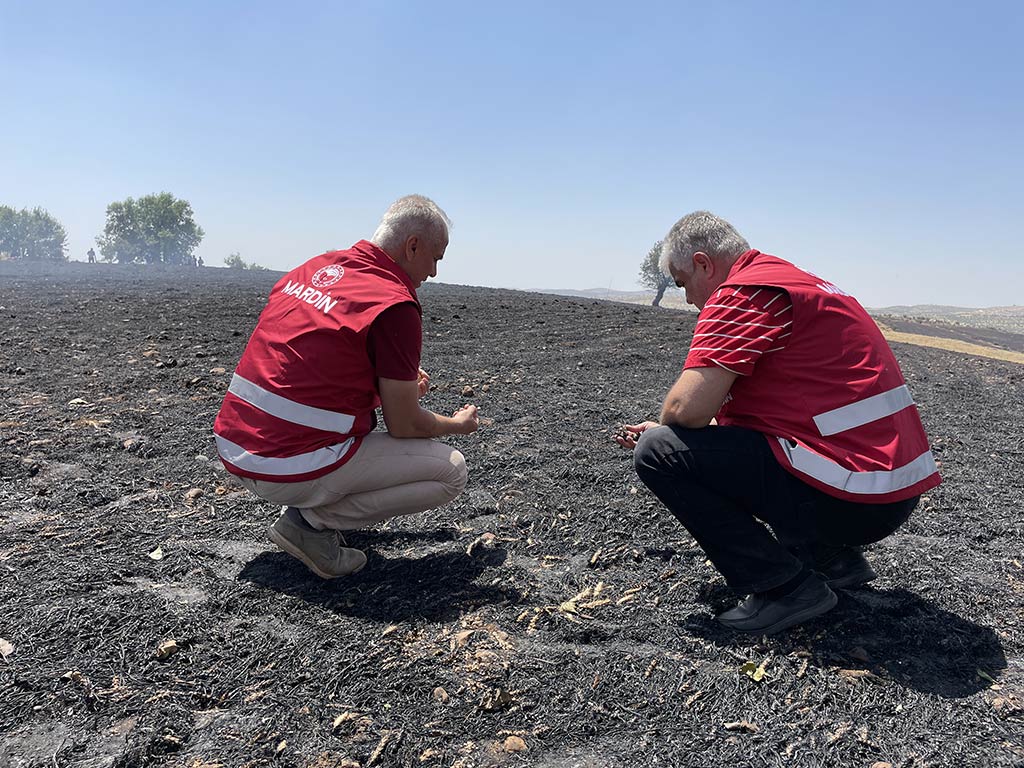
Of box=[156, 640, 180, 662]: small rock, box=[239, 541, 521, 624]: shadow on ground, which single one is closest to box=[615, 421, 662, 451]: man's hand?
box=[239, 541, 521, 624]: shadow on ground

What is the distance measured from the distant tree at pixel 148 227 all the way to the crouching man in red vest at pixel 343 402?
109829 millimetres

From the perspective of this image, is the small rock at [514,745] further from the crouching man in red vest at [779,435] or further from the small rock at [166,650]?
the small rock at [166,650]

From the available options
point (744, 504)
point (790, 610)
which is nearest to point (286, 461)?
point (744, 504)

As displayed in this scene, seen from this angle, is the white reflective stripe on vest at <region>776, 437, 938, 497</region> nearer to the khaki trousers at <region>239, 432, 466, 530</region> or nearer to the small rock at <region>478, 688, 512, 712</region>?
the small rock at <region>478, 688, 512, 712</region>

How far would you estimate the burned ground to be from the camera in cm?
214

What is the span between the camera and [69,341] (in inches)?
342

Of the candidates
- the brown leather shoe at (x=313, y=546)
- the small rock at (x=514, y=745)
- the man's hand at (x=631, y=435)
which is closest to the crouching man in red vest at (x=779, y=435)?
the man's hand at (x=631, y=435)

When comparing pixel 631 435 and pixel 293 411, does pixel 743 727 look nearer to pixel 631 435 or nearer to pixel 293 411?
pixel 631 435

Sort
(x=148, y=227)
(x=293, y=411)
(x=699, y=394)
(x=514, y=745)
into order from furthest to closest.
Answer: (x=148, y=227)
(x=293, y=411)
(x=699, y=394)
(x=514, y=745)

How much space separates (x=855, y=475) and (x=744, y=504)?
46 cm

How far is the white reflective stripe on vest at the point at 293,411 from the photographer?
285 centimetres

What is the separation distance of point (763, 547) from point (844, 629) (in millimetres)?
534

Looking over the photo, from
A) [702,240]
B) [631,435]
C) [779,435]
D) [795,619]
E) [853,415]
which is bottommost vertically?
[795,619]

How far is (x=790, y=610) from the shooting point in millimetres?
2746
